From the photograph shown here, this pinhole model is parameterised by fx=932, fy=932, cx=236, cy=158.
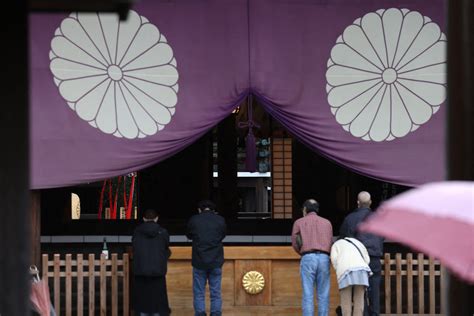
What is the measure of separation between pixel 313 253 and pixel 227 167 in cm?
460

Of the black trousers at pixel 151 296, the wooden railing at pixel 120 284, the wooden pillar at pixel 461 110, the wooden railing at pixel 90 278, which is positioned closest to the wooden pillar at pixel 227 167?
the wooden railing at pixel 120 284

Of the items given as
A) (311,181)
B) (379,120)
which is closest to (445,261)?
(379,120)

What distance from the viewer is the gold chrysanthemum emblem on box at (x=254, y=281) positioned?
12.2m

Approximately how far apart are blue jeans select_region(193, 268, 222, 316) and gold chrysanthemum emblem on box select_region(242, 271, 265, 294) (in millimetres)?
779

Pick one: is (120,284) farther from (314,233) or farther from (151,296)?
(314,233)

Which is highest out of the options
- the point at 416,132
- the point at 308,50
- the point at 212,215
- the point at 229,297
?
the point at 308,50

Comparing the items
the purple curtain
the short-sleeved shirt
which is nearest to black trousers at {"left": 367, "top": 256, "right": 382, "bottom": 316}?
the short-sleeved shirt

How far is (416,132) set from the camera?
36.1 feet

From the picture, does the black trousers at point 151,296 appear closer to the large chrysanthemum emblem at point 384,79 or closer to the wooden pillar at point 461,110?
the large chrysanthemum emblem at point 384,79

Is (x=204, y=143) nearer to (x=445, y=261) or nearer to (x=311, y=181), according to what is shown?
(x=311, y=181)

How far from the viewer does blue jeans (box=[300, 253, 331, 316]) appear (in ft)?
36.8

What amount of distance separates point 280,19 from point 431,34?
180 cm

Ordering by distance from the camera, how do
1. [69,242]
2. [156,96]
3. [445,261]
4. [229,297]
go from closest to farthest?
[445,261] < [156,96] < [229,297] < [69,242]

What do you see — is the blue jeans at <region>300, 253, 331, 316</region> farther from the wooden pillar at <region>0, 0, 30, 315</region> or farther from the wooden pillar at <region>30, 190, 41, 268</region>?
the wooden pillar at <region>0, 0, 30, 315</region>
